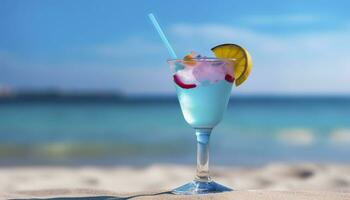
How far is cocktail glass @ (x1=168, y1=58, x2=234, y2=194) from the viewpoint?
213 cm

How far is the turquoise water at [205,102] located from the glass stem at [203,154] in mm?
23

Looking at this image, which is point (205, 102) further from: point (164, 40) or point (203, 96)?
point (164, 40)

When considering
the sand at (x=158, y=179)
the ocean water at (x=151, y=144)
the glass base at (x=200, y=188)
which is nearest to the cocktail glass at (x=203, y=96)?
the glass base at (x=200, y=188)

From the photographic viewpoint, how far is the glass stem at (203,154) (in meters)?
2.17

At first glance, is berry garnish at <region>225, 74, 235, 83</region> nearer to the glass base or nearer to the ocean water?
the glass base

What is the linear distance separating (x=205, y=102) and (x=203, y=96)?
0.8 inches

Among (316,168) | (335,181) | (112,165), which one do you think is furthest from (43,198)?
(112,165)

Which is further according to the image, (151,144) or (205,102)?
(151,144)

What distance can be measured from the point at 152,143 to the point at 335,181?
20.1 feet

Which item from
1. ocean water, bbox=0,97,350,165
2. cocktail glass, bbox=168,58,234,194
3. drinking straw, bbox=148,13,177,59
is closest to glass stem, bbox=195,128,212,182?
cocktail glass, bbox=168,58,234,194

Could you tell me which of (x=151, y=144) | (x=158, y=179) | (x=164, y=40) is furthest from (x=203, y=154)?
(x=151, y=144)

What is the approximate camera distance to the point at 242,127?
15414 millimetres

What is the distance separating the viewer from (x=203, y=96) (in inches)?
84.4

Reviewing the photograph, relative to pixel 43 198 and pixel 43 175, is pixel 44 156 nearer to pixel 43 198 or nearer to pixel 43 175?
pixel 43 175
